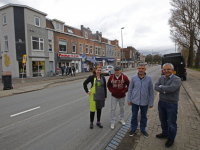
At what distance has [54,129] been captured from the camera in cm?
375

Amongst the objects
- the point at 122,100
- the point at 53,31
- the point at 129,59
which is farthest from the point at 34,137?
the point at 129,59

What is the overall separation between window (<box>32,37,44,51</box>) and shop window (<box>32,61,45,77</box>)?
6.58 feet

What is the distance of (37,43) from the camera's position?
62.0 feet

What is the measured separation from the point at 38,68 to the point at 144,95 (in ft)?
61.0

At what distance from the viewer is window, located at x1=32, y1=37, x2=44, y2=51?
60.8ft

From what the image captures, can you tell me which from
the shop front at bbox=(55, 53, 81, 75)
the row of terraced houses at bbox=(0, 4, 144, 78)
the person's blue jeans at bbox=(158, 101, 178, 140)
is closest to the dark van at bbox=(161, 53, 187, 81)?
the person's blue jeans at bbox=(158, 101, 178, 140)

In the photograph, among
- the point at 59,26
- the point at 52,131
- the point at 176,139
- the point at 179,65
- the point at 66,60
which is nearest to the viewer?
the point at 176,139

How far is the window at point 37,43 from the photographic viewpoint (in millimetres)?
18517

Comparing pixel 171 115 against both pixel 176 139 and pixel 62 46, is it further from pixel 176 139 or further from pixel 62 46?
pixel 62 46

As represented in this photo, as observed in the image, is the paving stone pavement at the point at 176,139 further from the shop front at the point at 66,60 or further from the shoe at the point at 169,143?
the shop front at the point at 66,60

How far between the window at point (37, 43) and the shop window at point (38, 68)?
6.58 feet

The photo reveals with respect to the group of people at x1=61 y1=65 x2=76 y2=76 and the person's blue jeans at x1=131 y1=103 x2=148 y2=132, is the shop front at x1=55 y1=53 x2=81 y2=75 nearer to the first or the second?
the group of people at x1=61 y1=65 x2=76 y2=76

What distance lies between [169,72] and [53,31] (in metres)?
21.6

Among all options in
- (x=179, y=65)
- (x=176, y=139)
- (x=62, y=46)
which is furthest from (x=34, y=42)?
(x=176, y=139)
